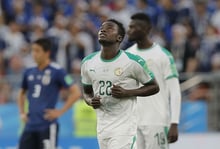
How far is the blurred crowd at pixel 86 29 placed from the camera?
17031 millimetres

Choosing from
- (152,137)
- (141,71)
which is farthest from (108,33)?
(152,137)

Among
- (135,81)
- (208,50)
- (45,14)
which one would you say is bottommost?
(135,81)

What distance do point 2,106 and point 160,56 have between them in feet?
21.7

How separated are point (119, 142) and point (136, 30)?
2060mm

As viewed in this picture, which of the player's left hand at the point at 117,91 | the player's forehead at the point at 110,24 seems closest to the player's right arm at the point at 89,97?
the player's left hand at the point at 117,91

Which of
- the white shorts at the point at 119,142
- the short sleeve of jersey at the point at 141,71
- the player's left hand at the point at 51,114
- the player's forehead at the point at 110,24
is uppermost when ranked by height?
the player's forehead at the point at 110,24

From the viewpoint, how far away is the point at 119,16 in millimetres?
18562

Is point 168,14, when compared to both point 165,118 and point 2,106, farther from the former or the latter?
point 165,118

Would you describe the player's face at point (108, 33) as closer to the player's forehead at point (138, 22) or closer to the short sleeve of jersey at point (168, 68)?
the player's forehead at point (138, 22)

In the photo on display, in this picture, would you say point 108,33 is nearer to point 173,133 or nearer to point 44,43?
point 173,133

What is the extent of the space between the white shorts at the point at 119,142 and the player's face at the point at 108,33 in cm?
104

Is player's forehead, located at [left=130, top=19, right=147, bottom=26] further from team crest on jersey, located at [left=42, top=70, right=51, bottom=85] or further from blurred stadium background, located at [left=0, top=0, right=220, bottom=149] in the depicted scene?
blurred stadium background, located at [left=0, top=0, right=220, bottom=149]

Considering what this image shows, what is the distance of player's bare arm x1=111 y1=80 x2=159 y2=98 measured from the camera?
833 centimetres

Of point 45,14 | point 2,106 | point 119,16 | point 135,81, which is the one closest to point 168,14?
point 119,16
